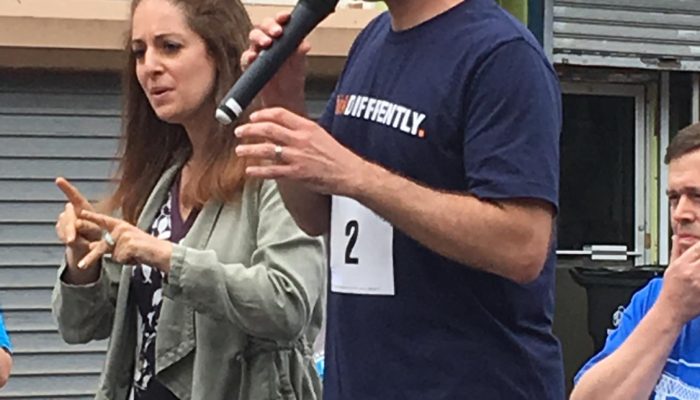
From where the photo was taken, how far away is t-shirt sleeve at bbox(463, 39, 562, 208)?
2008 millimetres

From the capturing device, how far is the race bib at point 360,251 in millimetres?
2172

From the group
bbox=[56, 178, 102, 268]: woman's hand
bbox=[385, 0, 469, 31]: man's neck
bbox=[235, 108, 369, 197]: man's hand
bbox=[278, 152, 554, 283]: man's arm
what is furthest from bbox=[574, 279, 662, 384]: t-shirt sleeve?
bbox=[56, 178, 102, 268]: woman's hand

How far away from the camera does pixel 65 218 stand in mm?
2947

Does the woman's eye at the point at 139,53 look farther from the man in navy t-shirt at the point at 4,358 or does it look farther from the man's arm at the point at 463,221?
the man's arm at the point at 463,221

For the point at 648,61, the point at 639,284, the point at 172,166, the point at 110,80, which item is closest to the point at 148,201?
the point at 172,166

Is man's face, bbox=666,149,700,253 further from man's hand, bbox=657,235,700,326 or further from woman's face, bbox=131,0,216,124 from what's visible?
woman's face, bbox=131,0,216,124

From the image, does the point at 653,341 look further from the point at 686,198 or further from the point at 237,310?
the point at 237,310

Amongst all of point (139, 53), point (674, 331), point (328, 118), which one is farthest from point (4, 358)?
point (674, 331)

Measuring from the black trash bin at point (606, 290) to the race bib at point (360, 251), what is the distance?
14.1 ft

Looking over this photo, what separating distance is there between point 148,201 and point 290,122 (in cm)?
129

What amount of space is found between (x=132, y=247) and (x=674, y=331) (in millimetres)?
1105

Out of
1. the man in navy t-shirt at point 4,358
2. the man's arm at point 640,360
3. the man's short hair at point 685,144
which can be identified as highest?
the man's short hair at point 685,144

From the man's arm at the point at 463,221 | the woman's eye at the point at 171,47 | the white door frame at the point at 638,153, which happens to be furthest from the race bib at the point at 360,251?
the white door frame at the point at 638,153

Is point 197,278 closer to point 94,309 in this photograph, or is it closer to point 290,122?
point 94,309
